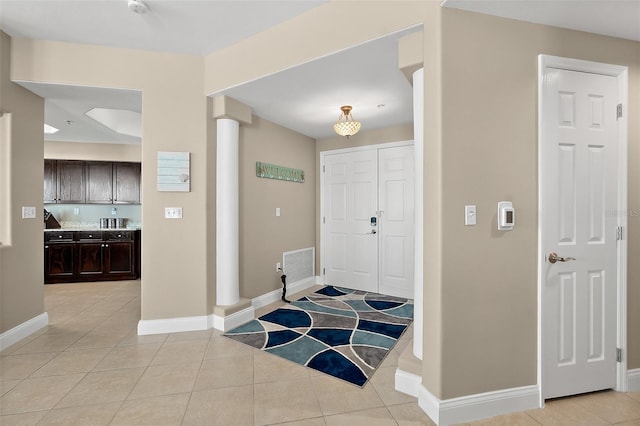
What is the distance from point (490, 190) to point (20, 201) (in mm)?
4078

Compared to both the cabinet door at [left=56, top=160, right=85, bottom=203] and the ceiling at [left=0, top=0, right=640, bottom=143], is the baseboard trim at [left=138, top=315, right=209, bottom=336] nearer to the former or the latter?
the ceiling at [left=0, top=0, right=640, bottom=143]

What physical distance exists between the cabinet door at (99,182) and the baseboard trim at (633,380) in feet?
23.3

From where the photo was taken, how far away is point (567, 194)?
1867mm

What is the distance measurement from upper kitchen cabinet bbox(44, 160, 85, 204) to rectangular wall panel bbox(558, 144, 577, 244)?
689 centimetres

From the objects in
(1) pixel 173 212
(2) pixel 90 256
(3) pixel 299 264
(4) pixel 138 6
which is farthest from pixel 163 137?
(2) pixel 90 256

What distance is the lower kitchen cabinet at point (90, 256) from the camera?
495 centimetres

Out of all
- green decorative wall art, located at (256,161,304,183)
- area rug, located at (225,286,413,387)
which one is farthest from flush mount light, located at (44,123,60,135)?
area rug, located at (225,286,413,387)

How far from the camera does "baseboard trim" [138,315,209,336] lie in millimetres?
2896

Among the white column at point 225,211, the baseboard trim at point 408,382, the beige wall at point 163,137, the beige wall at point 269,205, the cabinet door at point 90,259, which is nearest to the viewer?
the baseboard trim at point 408,382

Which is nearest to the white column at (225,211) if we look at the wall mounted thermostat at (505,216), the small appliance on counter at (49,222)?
the wall mounted thermostat at (505,216)

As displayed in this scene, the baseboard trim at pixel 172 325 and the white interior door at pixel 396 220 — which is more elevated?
the white interior door at pixel 396 220

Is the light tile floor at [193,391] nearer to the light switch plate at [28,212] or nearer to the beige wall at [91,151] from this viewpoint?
the light switch plate at [28,212]

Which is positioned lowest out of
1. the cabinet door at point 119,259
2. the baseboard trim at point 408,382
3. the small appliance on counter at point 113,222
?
the baseboard trim at point 408,382

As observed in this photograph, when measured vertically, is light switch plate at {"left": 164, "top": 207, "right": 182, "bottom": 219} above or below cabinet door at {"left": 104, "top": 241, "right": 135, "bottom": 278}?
above
